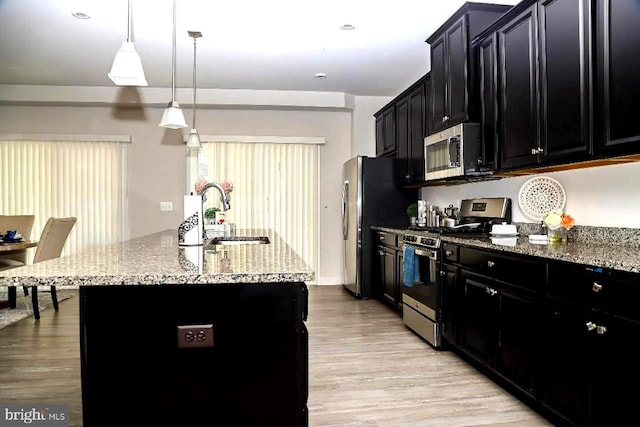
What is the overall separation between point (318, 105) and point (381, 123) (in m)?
0.86

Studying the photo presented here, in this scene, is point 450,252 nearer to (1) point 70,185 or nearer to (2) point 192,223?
(2) point 192,223

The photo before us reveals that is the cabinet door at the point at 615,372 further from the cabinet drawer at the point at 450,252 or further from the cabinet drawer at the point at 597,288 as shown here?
the cabinet drawer at the point at 450,252

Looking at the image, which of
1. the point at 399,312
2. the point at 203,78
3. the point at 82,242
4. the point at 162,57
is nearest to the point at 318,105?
the point at 203,78

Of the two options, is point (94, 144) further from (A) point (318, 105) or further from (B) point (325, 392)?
(B) point (325, 392)

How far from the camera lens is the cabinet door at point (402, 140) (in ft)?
16.9

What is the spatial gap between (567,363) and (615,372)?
29 centimetres

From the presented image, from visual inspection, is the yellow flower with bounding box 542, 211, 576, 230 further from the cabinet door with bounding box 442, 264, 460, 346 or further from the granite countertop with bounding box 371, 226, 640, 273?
the cabinet door with bounding box 442, 264, 460, 346

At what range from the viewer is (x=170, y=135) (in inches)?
248

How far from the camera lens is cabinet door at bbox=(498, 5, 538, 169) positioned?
2859 millimetres

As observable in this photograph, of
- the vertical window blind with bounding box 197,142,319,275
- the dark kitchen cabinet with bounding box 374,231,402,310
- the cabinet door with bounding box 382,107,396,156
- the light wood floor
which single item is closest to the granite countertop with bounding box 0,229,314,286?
the light wood floor

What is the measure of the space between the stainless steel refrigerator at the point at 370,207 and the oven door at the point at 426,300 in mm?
1401

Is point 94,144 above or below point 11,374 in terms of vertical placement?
above

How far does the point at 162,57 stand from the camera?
15.7 ft

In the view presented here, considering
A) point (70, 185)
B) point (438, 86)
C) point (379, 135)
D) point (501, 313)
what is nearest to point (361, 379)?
point (501, 313)
